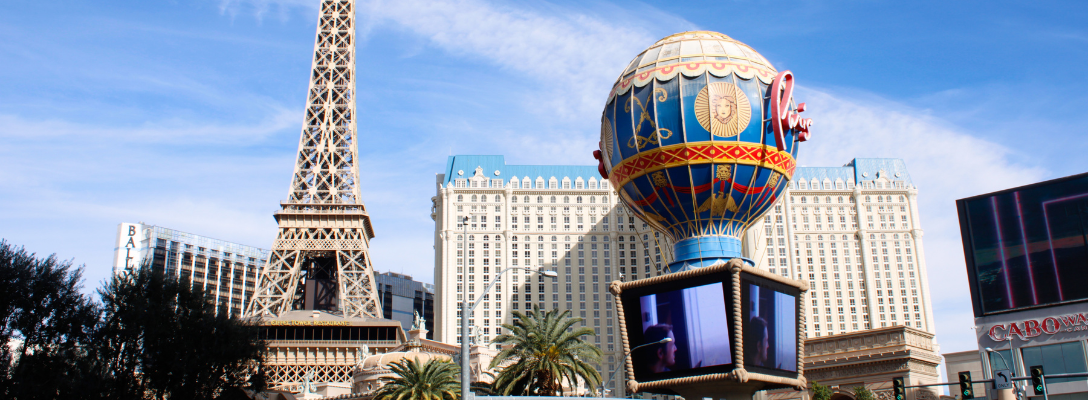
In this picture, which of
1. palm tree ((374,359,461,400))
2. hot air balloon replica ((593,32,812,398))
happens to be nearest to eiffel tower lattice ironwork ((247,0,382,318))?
palm tree ((374,359,461,400))

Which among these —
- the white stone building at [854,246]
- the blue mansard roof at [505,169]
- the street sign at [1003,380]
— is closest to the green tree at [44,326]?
the street sign at [1003,380]

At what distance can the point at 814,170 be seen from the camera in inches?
→ 5221

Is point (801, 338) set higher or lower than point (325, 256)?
lower

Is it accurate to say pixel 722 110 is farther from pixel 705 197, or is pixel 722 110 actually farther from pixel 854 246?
pixel 854 246

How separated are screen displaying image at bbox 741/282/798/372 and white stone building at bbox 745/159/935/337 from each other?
7598 centimetres

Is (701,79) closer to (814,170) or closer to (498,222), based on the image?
(498,222)

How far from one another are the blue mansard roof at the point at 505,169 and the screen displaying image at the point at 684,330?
83.0 meters

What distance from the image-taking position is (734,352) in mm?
41000

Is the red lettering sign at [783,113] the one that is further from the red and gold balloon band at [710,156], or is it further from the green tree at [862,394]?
the green tree at [862,394]

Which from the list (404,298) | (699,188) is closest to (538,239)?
(404,298)

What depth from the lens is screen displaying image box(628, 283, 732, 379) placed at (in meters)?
Answer: 41.7

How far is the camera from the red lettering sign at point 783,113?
4297 centimetres

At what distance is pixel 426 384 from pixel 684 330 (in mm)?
12846

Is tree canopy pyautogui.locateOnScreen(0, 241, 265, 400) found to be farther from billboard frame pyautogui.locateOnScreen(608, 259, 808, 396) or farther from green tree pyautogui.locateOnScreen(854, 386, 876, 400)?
green tree pyautogui.locateOnScreen(854, 386, 876, 400)
